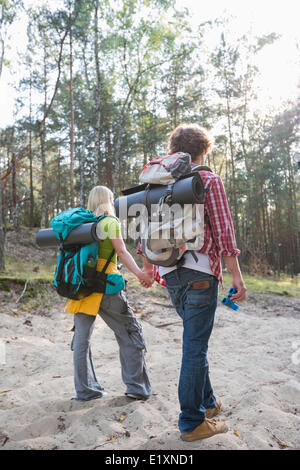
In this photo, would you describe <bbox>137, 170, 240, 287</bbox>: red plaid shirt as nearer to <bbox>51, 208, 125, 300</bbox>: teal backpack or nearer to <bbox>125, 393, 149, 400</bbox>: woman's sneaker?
<bbox>51, 208, 125, 300</bbox>: teal backpack

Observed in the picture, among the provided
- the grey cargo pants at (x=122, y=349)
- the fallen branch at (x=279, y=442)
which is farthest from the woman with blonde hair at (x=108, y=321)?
the fallen branch at (x=279, y=442)

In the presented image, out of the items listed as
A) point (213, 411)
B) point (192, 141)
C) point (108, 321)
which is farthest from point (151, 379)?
point (192, 141)

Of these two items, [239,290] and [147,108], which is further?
[147,108]

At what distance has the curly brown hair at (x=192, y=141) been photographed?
247 centimetres

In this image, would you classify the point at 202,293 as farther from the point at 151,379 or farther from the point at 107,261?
the point at 151,379

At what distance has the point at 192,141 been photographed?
247 centimetres

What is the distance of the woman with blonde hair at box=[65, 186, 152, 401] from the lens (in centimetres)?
301

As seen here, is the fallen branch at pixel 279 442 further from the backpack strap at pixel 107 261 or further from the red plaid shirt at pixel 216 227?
the backpack strap at pixel 107 261

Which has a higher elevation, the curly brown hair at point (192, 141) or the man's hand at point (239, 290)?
the curly brown hair at point (192, 141)

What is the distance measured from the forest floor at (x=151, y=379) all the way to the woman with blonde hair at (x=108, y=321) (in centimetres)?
17

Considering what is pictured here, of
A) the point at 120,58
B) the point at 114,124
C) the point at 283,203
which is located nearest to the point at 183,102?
the point at 114,124

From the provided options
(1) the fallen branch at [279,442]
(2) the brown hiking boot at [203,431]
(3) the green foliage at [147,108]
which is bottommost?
(1) the fallen branch at [279,442]

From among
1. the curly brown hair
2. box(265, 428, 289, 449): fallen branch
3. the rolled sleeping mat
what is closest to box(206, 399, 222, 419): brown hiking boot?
box(265, 428, 289, 449): fallen branch

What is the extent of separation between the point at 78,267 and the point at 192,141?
144 centimetres
